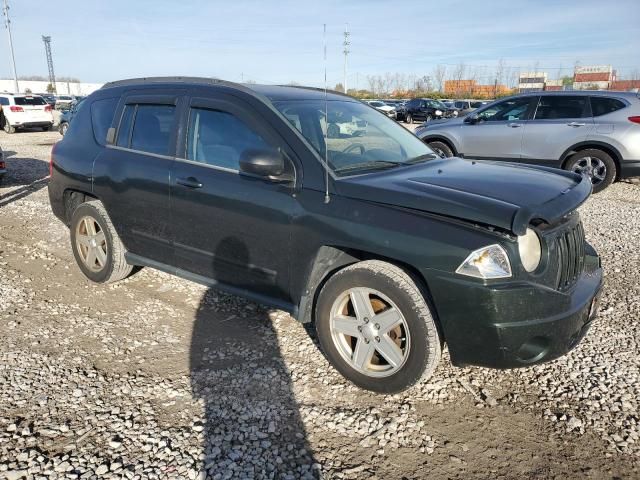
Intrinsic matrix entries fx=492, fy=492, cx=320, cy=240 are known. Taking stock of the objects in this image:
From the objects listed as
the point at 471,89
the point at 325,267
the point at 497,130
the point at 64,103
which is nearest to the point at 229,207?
the point at 325,267

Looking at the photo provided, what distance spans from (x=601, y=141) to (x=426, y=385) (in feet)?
24.3

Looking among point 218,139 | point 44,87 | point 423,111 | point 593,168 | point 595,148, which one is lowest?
point 593,168

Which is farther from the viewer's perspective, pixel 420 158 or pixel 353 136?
pixel 420 158

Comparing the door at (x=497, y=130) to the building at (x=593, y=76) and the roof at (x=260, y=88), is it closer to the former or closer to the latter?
the roof at (x=260, y=88)

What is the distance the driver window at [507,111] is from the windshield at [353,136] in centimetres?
594

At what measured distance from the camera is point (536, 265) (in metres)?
2.63

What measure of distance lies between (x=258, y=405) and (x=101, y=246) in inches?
102

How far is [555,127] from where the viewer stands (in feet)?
29.1

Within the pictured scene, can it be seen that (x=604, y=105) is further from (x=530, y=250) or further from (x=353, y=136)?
(x=530, y=250)

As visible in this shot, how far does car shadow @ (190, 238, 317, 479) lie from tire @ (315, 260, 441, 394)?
0.43 meters

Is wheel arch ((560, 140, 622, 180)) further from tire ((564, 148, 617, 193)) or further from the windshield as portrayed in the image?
the windshield

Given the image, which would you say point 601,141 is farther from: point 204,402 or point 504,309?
point 204,402

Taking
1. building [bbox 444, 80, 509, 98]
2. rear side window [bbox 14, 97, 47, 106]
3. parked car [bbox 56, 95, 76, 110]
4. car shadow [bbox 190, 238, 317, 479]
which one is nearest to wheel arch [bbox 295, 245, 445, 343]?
car shadow [bbox 190, 238, 317, 479]

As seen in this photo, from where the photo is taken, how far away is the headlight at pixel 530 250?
2.59 metres
